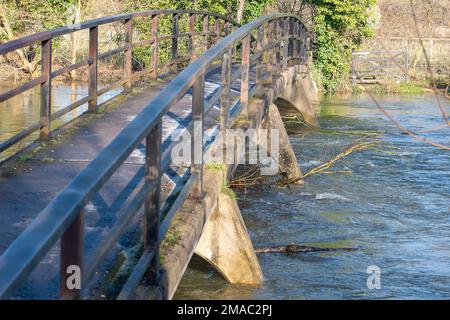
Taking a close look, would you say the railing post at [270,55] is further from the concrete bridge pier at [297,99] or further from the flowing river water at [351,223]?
the concrete bridge pier at [297,99]

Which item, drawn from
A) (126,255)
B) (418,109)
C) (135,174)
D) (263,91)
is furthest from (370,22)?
(126,255)

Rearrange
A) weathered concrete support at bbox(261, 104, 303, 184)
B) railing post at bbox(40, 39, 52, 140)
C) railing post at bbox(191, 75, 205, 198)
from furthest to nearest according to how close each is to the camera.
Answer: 1. weathered concrete support at bbox(261, 104, 303, 184)
2. railing post at bbox(40, 39, 52, 140)
3. railing post at bbox(191, 75, 205, 198)

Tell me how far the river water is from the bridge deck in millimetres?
1578

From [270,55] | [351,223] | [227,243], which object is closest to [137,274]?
[227,243]

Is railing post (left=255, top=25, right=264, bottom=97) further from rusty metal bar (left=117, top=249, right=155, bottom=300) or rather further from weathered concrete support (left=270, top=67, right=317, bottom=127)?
rusty metal bar (left=117, top=249, right=155, bottom=300)

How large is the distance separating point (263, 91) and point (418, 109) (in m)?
15.4

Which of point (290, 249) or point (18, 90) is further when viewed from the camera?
point (290, 249)

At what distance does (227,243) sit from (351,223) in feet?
14.8

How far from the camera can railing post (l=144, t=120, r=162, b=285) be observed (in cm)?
404

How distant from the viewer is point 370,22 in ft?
109

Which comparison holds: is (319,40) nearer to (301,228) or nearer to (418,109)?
(418,109)

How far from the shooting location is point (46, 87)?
7691 millimetres

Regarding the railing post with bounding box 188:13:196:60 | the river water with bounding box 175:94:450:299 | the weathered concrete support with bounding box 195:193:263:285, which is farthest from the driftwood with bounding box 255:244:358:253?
the railing post with bounding box 188:13:196:60

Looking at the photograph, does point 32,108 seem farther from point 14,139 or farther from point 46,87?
point 14,139
